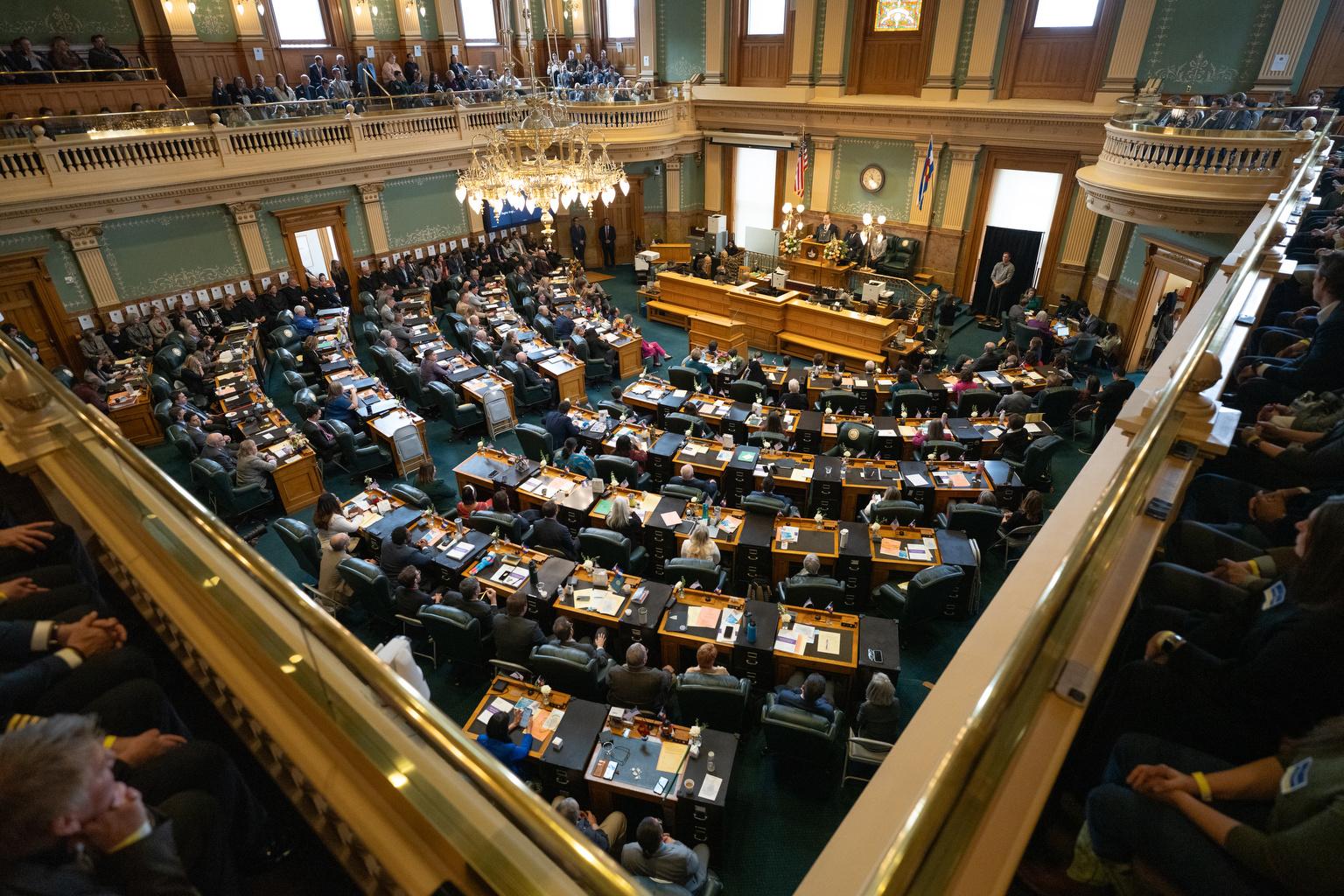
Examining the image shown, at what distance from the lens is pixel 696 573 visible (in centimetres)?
663

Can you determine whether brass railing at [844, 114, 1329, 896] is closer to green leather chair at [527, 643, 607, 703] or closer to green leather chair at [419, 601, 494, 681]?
green leather chair at [527, 643, 607, 703]

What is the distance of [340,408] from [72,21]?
1042cm

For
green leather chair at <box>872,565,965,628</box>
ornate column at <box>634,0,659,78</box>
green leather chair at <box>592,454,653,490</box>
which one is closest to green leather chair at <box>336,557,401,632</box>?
green leather chair at <box>592,454,653,490</box>

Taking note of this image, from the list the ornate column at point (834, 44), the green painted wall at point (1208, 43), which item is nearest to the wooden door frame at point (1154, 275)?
the green painted wall at point (1208, 43)

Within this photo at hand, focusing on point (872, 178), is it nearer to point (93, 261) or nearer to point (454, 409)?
point (454, 409)

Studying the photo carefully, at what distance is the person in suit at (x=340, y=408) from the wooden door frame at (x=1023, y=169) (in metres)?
13.5

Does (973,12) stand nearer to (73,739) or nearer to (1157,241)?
(1157,241)

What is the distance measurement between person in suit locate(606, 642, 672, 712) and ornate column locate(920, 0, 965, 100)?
1487cm

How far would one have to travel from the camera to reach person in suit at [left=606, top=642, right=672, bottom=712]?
537 centimetres

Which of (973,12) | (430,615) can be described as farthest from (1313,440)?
(973,12)

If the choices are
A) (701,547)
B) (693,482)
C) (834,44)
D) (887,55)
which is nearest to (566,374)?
(693,482)

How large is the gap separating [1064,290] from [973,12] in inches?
242

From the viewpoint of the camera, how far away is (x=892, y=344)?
12.6 metres

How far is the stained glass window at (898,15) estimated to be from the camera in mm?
15016
